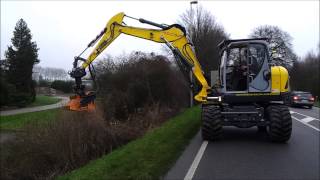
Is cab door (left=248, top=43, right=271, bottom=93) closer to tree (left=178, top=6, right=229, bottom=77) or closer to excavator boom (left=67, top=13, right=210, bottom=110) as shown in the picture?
excavator boom (left=67, top=13, right=210, bottom=110)

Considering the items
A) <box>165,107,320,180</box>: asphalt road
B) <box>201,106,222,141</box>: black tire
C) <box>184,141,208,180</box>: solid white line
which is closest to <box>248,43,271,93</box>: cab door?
<box>201,106,222,141</box>: black tire

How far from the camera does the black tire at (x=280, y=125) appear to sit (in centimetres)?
1395

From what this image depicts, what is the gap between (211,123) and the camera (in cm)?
1426

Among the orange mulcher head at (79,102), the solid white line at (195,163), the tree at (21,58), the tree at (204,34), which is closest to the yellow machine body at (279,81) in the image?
the solid white line at (195,163)

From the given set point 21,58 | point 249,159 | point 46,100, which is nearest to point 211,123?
point 249,159

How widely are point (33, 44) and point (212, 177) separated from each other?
5896 cm

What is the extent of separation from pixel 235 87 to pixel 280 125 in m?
2.25

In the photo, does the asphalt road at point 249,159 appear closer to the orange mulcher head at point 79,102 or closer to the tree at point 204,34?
the orange mulcher head at point 79,102

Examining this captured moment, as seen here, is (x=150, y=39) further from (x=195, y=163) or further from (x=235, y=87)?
(x=195, y=163)

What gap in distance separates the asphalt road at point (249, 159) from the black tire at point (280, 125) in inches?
9.4

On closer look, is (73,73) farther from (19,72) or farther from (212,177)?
(19,72)

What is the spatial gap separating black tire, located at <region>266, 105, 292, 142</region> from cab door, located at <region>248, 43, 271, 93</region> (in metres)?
1.09

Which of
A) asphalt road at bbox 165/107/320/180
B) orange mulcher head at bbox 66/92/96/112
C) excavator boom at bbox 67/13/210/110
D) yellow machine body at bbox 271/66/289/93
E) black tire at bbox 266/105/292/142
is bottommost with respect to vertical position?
asphalt road at bbox 165/107/320/180

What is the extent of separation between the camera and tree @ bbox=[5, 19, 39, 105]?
58375 mm
